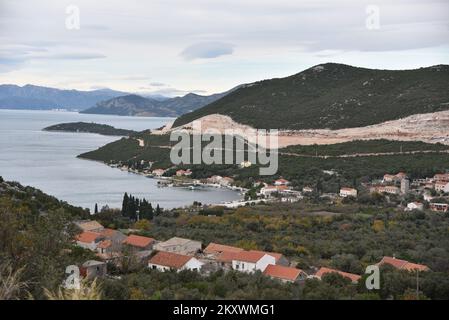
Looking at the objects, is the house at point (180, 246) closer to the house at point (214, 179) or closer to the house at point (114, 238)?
the house at point (114, 238)

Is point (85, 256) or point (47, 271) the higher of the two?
point (47, 271)

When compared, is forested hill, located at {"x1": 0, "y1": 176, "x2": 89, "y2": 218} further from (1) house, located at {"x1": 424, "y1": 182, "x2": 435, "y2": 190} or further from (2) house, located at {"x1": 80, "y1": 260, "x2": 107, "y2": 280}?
(1) house, located at {"x1": 424, "y1": 182, "x2": 435, "y2": 190}

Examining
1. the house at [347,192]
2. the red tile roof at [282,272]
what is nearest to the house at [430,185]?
the house at [347,192]

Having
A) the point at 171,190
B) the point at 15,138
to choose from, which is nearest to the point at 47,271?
the point at 171,190

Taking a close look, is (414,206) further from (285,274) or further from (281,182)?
(285,274)
